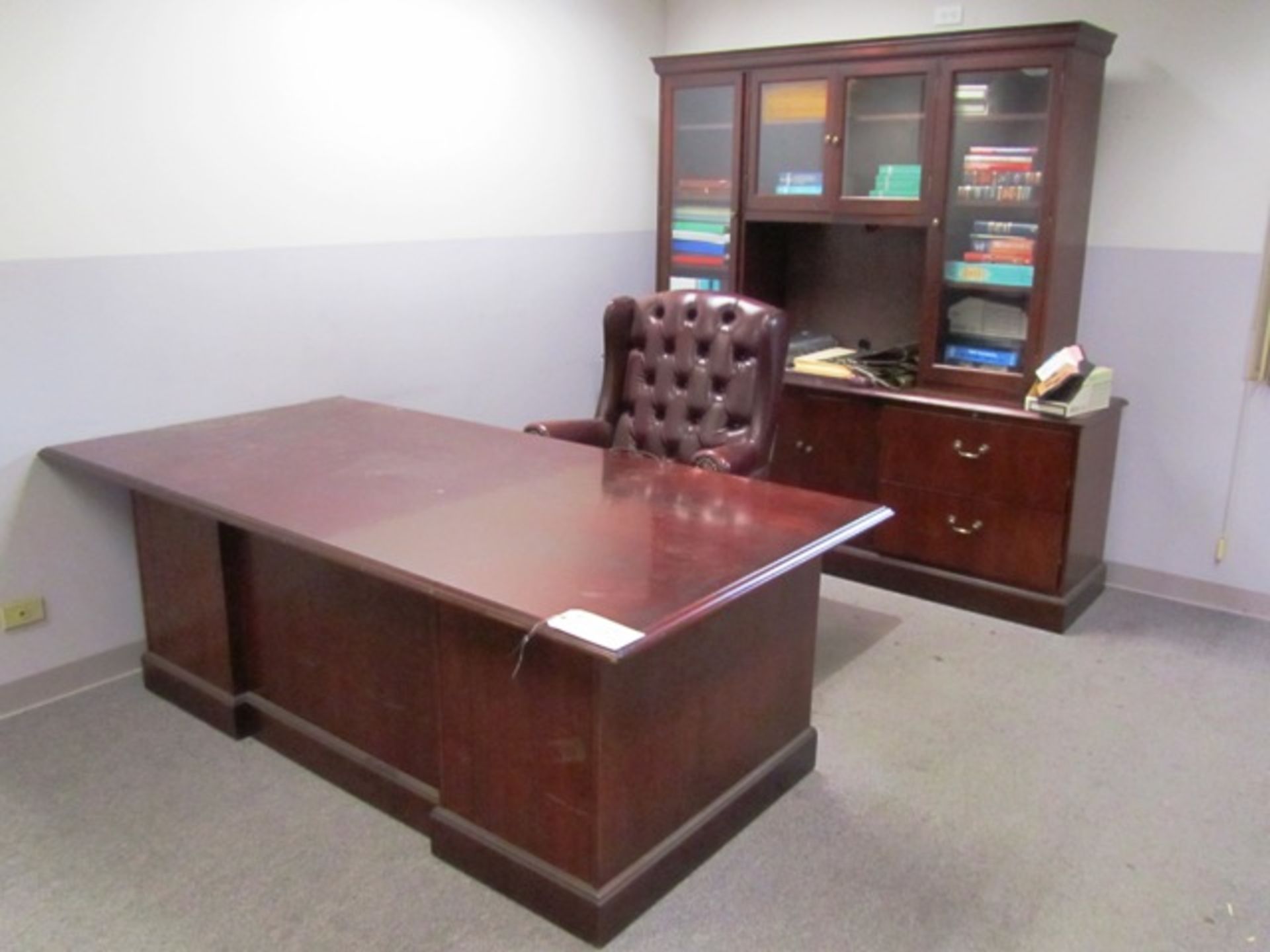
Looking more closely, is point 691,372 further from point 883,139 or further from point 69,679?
point 69,679

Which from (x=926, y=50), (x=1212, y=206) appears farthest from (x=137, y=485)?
(x=1212, y=206)

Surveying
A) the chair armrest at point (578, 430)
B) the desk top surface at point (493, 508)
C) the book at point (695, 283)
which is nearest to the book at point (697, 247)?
the book at point (695, 283)

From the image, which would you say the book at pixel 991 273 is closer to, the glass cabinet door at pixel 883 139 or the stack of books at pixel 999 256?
the stack of books at pixel 999 256

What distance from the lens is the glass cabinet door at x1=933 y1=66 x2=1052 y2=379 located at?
3574mm

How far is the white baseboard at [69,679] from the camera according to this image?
293 centimetres

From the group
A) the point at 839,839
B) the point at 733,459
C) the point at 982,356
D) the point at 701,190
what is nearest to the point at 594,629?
the point at 839,839

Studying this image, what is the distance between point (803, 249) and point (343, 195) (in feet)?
6.46

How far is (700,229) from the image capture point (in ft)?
14.6

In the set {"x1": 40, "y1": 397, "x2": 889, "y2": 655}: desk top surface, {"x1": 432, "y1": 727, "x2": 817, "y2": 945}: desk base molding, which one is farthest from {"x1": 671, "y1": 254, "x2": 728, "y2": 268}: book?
{"x1": 432, "y1": 727, "x2": 817, "y2": 945}: desk base molding

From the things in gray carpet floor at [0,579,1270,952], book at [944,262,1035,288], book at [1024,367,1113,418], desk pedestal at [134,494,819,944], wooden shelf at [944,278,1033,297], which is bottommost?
gray carpet floor at [0,579,1270,952]

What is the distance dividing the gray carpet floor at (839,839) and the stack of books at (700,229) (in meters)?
1.88

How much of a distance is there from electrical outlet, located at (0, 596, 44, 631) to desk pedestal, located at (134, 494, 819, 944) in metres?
0.27

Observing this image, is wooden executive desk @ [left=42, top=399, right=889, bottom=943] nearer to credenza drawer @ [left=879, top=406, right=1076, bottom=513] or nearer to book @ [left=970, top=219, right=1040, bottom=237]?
credenza drawer @ [left=879, top=406, right=1076, bottom=513]

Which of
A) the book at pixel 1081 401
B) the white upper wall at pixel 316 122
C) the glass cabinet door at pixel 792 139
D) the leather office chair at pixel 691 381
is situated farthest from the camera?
the glass cabinet door at pixel 792 139
